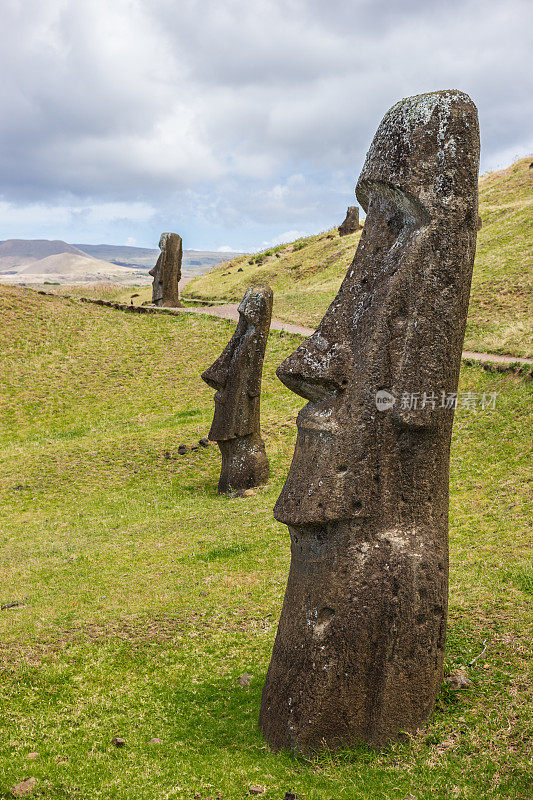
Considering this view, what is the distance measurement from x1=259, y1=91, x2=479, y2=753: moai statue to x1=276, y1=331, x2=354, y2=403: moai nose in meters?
0.01

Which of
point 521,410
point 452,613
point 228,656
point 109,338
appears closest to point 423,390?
point 452,613

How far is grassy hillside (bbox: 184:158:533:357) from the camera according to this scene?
25.2m

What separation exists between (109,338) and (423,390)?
2674cm

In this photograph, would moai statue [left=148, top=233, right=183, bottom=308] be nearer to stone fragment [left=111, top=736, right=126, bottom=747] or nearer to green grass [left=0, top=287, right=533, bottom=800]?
green grass [left=0, top=287, right=533, bottom=800]

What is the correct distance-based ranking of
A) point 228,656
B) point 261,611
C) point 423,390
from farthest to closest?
point 261,611 → point 228,656 → point 423,390

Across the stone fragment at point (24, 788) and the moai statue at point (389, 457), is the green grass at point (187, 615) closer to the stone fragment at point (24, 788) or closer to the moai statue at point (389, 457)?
the stone fragment at point (24, 788)

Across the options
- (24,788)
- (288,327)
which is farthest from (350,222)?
(24,788)

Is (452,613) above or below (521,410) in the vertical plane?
below

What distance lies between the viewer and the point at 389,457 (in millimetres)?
5836

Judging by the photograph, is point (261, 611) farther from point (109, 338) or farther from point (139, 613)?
point (109, 338)

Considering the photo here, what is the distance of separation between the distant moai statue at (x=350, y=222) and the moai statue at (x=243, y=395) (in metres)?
36.9

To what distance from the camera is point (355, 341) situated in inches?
234

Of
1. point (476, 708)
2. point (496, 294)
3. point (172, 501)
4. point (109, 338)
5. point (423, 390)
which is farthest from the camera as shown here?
point (109, 338)

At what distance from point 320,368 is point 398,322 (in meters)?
0.78
